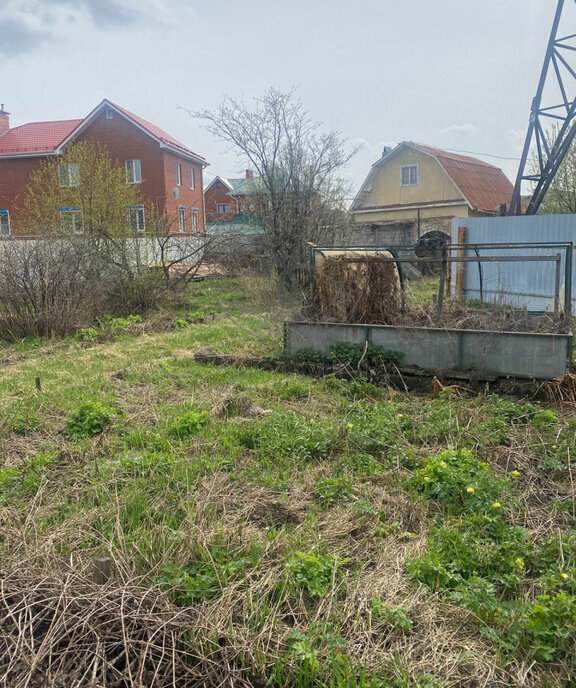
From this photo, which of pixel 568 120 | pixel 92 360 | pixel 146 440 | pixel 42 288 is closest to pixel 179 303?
pixel 42 288

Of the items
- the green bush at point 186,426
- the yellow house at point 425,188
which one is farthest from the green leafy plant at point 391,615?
the yellow house at point 425,188

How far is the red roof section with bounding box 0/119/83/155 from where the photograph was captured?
32.8 m

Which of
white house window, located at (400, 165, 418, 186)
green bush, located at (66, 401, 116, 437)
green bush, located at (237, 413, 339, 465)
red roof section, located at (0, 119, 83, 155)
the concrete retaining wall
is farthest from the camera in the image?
red roof section, located at (0, 119, 83, 155)

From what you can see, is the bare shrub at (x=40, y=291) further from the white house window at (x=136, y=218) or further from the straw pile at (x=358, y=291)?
the straw pile at (x=358, y=291)

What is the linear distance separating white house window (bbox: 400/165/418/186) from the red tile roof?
1317 centimetres

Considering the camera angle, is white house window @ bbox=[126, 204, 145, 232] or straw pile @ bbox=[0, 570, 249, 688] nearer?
straw pile @ bbox=[0, 570, 249, 688]

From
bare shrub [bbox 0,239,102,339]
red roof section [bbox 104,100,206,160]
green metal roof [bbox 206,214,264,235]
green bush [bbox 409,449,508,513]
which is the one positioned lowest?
green bush [bbox 409,449,508,513]

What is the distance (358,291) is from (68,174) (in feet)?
50.1

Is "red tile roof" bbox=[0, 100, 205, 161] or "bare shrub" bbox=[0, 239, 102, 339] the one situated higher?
"red tile roof" bbox=[0, 100, 205, 161]

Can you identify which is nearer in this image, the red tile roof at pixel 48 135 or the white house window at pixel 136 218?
the white house window at pixel 136 218

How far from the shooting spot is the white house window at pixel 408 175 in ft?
101

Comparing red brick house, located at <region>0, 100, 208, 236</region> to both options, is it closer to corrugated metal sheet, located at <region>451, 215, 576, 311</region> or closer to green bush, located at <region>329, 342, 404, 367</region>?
corrugated metal sheet, located at <region>451, 215, 576, 311</region>

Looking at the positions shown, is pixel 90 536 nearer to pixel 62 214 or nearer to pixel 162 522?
pixel 162 522

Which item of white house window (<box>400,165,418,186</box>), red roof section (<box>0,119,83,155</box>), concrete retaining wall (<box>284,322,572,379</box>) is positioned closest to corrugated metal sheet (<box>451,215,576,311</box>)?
concrete retaining wall (<box>284,322,572,379</box>)
